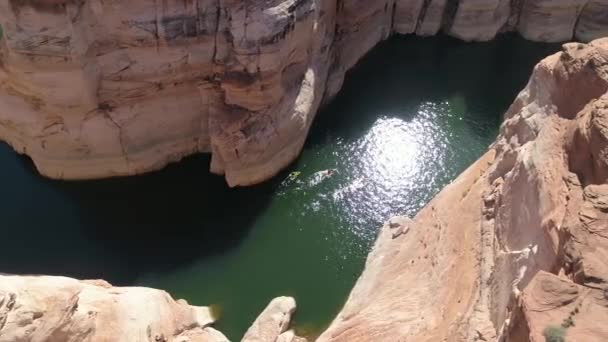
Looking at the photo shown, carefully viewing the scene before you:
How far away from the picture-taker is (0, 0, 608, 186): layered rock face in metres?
17.8

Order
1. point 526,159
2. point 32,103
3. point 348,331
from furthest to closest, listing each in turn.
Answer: point 32,103 → point 348,331 → point 526,159

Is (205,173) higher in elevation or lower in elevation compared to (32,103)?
lower

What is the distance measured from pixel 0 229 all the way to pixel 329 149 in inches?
442

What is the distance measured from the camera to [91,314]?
14.1 m

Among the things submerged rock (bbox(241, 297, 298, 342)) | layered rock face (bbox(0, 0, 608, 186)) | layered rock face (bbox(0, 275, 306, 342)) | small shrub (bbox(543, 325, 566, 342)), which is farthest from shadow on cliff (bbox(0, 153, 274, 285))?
small shrub (bbox(543, 325, 566, 342))

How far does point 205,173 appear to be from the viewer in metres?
21.3

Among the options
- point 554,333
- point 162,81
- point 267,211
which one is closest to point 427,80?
point 267,211

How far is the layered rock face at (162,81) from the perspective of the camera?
58.2ft

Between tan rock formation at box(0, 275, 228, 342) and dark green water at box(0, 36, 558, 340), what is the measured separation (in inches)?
50.8

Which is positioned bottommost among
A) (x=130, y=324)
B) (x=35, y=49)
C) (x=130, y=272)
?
(x=130, y=272)

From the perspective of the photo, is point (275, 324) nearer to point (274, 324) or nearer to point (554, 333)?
point (274, 324)

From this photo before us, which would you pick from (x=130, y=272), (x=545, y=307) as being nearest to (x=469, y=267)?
(x=545, y=307)

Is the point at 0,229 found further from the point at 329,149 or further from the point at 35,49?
the point at 329,149

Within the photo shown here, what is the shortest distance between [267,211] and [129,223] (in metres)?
4.47
